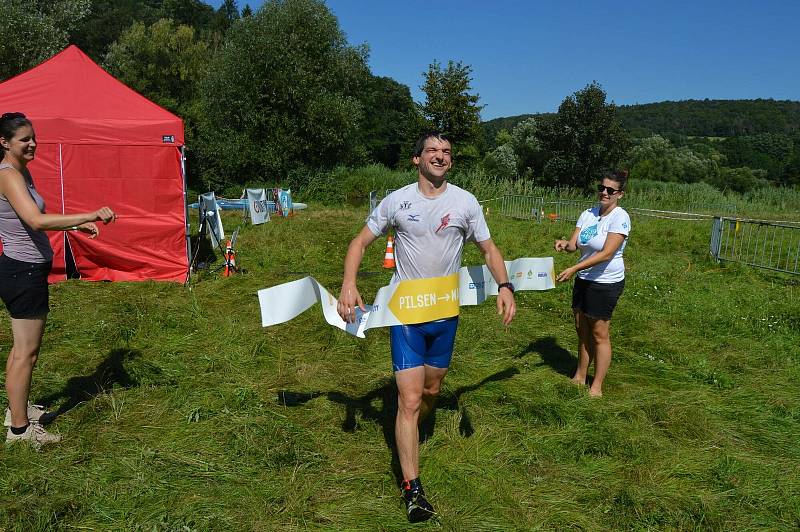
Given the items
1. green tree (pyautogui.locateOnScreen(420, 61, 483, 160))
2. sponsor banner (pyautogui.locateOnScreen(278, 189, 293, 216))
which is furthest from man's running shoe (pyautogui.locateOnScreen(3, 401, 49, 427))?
green tree (pyautogui.locateOnScreen(420, 61, 483, 160))

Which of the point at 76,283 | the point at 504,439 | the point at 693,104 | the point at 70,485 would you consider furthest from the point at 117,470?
the point at 693,104

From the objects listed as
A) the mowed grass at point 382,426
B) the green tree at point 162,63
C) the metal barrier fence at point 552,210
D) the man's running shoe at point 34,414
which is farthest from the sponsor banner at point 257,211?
the green tree at point 162,63

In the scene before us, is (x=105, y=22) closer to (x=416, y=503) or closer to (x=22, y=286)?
(x=22, y=286)

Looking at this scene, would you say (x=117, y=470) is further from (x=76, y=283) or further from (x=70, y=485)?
(x=76, y=283)

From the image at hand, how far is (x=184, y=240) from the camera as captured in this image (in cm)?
912

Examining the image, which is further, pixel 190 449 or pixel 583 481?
pixel 190 449

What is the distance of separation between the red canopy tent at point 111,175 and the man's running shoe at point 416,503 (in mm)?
7096

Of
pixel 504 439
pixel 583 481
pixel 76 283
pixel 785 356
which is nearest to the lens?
pixel 583 481

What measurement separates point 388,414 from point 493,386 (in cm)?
105

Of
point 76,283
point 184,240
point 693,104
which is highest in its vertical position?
point 693,104

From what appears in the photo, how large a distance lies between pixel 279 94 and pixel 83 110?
22968mm

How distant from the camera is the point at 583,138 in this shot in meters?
34.3

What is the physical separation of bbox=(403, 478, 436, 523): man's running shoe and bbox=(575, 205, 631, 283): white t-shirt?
238 cm

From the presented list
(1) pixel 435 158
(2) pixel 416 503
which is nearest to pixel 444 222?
(1) pixel 435 158
